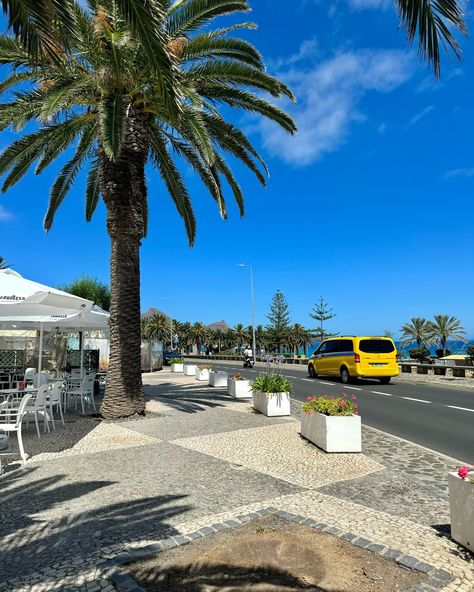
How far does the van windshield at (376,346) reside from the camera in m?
20.0

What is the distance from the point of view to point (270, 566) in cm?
325

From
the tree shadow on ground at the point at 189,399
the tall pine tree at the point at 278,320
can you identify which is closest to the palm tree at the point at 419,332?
the tall pine tree at the point at 278,320

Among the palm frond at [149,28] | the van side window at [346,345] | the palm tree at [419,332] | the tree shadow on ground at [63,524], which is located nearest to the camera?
the tree shadow on ground at [63,524]

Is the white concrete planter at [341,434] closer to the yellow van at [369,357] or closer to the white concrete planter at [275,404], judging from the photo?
the white concrete planter at [275,404]

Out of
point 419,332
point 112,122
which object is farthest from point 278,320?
point 112,122

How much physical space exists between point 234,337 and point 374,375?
90.9 meters

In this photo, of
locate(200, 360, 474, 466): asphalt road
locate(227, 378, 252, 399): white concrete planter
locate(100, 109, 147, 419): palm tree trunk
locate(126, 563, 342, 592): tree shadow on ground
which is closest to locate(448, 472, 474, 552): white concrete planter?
locate(126, 563, 342, 592): tree shadow on ground

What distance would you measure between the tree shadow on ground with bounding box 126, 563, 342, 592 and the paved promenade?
0.31m

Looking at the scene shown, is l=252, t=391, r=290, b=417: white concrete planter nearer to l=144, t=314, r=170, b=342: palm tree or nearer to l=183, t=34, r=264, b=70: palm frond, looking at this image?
l=183, t=34, r=264, b=70: palm frond

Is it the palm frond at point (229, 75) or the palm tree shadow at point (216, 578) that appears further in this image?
the palm frond at point (229, 75)

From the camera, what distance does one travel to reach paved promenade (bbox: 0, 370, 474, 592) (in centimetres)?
354

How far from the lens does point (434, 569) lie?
10.6ft

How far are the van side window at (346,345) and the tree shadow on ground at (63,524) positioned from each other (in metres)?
16.6

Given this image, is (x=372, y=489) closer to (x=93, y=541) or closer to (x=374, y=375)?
(x=93, y=541)
